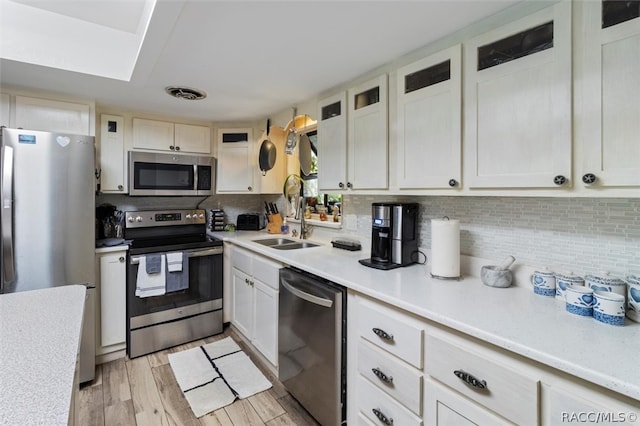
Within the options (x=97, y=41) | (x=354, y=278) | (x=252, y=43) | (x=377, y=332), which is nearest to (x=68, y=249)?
(x=97, y=41)

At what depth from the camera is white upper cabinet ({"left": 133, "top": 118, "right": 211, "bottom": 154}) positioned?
275cm

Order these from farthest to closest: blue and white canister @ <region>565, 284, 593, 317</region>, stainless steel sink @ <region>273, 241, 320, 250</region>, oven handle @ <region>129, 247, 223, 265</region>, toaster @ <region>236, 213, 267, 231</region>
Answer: toaster @ <region>236, 213, 267, 231</region>
stainless steel sink @ <region>273, 241, 320, 250</region>
oven handle @ <region>129, 247, 223, 265</region>
blue and white canister @ <region>565, 284, 593, 317</region>

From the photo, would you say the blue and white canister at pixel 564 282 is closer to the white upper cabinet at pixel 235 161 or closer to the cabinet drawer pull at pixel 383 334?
the cabinet drawer pull at pixel 383 334

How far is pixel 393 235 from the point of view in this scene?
1.71m

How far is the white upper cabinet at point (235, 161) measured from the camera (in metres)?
3.14

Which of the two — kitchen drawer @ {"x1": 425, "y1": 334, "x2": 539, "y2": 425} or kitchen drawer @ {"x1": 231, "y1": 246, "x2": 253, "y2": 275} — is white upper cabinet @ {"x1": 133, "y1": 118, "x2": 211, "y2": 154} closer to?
kitchen drawer @ {"x1": 231, "y1": 246, "x2": 253, "y2": 275}

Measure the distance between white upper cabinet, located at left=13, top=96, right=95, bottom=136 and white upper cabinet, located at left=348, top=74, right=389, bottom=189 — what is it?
2114 millimetres

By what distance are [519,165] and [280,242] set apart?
6.62 feet

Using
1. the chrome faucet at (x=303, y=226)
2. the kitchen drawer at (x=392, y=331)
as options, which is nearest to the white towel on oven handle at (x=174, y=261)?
the chrome faucet at (x=303, y=226)

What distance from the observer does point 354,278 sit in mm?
1494

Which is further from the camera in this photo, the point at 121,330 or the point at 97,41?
the point at 121,330

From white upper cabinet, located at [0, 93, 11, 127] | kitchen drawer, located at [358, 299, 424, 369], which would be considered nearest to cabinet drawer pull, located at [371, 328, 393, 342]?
kitchen drawer, located at [358, 299, 424, 369]

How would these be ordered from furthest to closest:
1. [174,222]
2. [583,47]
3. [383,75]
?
[174,222] → [383,75] → [583,47]

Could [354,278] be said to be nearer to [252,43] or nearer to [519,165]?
[519,165]
